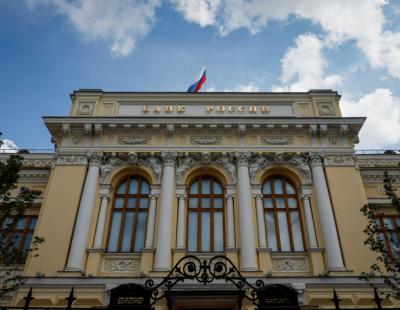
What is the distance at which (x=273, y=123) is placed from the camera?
18016 mm

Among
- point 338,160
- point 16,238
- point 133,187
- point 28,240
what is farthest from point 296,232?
point 16,238

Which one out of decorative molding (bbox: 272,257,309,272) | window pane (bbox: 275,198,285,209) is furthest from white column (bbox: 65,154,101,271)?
window pane (bbox: 275,198,285,209)

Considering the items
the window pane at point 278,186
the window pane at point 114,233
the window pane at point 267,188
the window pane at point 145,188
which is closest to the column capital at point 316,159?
the window pane at point 278,186

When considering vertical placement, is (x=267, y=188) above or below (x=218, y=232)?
above

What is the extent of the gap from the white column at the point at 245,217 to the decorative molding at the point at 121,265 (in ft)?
13.4

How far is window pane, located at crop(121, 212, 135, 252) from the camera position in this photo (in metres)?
15.9

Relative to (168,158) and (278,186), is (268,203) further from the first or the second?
(168,158)

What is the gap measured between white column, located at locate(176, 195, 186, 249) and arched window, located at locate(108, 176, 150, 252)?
147 centimetres

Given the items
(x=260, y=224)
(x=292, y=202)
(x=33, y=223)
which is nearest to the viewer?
(x=260, y=224)

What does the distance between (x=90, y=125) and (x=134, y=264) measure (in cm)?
673

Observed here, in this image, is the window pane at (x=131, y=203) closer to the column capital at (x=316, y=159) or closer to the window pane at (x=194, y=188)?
the window pane at (x=194, y=188)

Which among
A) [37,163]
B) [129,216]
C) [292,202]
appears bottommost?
[129,216]

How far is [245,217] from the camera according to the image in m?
15.7

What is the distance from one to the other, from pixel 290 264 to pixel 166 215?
17.0ft
